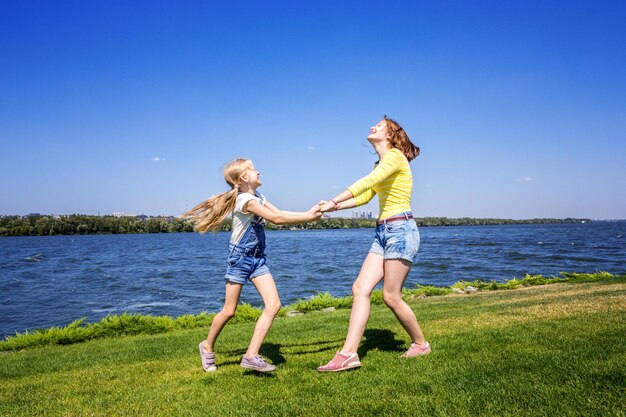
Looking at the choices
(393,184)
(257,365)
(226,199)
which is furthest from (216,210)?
(393,184)

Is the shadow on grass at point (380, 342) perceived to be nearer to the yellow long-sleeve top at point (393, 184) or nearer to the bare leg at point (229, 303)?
the bare leg at point (229, 303)

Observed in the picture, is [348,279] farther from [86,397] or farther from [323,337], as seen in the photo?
[86,397]

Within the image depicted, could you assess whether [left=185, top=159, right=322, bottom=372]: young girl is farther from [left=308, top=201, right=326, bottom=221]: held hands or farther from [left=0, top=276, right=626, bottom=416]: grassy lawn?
[left=0, top=276, right=626, bottom=416]: grassy lawn

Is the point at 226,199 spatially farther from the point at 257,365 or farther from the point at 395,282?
the point at 395,282

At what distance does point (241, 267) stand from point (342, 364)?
1579 millimetres

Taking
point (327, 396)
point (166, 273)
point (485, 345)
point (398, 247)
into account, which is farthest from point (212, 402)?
point (166, 273)

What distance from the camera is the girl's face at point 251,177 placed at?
213 inches

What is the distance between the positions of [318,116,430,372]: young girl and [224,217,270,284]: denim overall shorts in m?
0.88

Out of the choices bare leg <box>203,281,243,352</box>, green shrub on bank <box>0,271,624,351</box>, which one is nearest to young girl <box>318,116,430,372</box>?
bare leg <box>203,281,243,352</box>

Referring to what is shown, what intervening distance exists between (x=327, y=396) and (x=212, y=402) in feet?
3.62

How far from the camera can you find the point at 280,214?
5250mm

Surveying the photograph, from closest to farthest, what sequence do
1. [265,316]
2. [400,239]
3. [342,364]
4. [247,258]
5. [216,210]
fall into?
[342,364]
[400,239]
[265,316]
[247,258]
[216,210]

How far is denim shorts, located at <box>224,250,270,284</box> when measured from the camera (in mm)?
5230

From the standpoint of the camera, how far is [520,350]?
5.14 m
